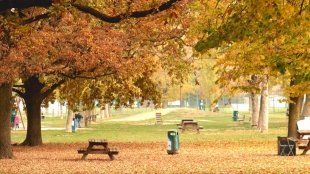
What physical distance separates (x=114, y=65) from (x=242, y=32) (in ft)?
41.8

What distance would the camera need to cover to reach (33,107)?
118 ft

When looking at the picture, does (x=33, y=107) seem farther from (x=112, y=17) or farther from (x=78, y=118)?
(x=78, y=118)

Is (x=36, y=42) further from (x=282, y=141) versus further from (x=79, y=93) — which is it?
(x=79, y=93)

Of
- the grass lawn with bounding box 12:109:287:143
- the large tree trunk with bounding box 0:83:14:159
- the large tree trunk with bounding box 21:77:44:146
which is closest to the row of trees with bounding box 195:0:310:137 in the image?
the large tree trunk with bounding box 0:83:14:159

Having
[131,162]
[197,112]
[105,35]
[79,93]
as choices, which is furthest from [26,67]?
[197,112]

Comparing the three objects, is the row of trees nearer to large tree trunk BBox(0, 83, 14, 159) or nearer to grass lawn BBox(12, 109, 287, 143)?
large tree trunk BBox(0, 83, 14, 159)

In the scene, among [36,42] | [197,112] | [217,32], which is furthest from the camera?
[197,112]

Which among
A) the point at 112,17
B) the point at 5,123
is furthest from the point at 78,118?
the point at 112,17

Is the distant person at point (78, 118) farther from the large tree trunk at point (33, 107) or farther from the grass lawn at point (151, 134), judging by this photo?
the large tree trunk at point (33, 107)

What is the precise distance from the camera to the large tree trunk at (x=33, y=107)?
35.9 metres

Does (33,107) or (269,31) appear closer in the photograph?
(269,31)

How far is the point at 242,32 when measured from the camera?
1773cm

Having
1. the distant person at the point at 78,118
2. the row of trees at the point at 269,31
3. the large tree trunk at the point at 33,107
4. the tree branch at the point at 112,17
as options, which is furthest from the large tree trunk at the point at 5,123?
the distant person at the point at 78,118

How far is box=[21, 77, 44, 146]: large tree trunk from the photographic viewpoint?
35875 millimetres
